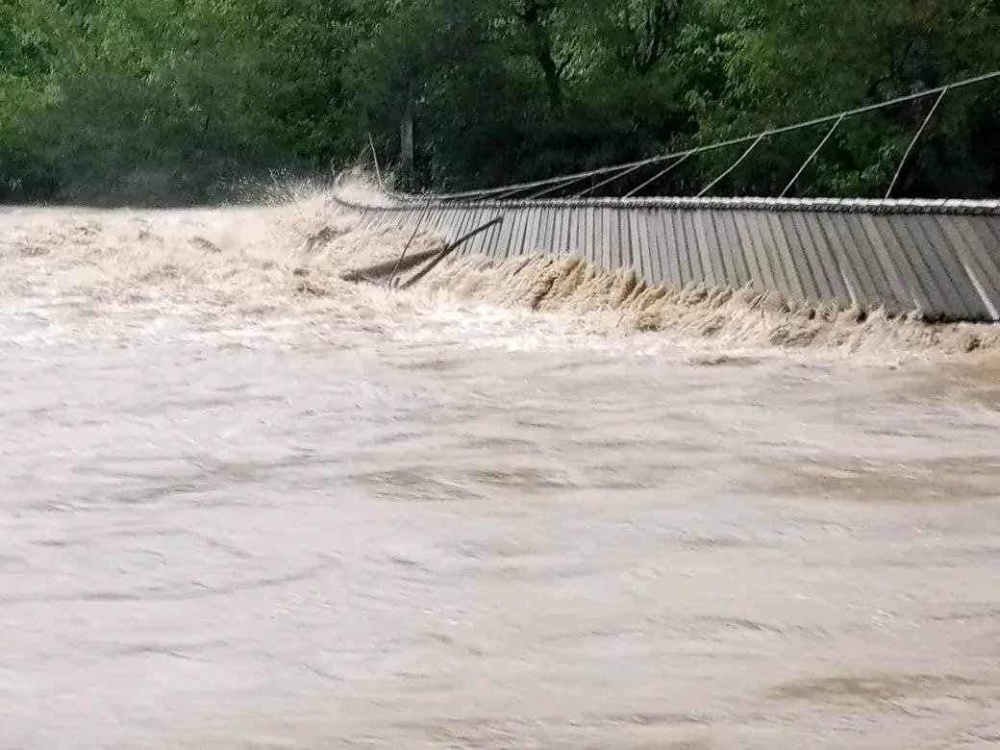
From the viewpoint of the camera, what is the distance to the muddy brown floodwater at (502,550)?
2.03m

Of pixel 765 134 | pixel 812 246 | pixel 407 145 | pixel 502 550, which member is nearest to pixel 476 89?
pixel 407 145

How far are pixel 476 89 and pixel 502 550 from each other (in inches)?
736

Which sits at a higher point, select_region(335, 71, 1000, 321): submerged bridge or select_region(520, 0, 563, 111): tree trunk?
select_region(520, 0, 563, 111): tree trunk

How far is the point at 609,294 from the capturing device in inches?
289

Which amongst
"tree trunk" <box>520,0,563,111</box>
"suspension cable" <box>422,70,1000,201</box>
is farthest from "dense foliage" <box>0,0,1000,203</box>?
"suspension cable" <box>422,70,1000,201</box>

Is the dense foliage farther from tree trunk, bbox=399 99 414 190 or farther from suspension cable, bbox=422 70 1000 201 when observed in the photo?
suspension cable, bbox=422 70 1000 201

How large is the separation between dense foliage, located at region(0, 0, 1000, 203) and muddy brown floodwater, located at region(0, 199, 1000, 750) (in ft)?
34.4

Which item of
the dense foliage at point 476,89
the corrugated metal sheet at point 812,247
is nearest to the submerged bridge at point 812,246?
the corrugated metal sheet at point 812,247

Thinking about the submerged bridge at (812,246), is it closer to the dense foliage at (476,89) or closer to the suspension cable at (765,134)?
the suspension cable at (765,134)

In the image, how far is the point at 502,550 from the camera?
9.33 feet

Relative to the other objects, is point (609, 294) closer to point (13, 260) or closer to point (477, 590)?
point (477, 590)

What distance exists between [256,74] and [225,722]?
86.9ft

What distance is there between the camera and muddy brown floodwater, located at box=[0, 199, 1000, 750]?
6.65ft

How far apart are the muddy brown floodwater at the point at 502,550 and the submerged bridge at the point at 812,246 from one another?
2.01 ft
